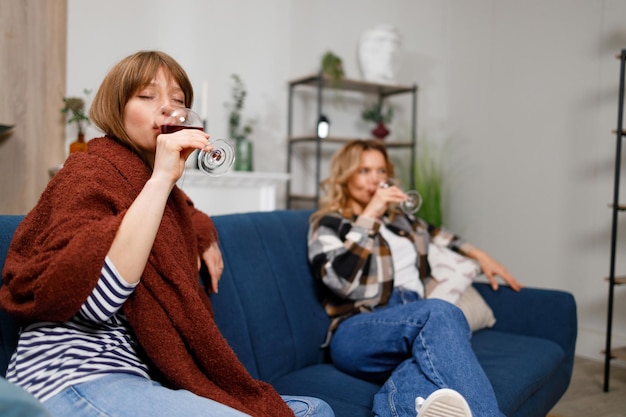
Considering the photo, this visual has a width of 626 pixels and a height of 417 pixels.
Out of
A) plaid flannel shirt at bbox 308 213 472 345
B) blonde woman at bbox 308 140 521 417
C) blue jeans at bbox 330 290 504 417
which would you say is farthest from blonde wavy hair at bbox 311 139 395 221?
blue jeans at bbox 330 290 504 417

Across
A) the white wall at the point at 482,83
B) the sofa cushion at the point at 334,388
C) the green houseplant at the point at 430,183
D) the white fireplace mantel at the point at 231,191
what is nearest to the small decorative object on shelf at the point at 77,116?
the white wall at the point at 482,83

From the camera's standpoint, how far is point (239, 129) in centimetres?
374

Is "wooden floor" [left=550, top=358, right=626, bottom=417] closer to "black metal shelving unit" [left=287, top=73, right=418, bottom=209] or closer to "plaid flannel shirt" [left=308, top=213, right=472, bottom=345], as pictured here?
"plaid flannel shirt" [left=308, top=213, right=472, bottom=345]

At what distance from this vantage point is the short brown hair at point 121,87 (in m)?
1.27

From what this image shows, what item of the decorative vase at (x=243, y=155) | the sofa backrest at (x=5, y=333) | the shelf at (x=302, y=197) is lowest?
the sofa backrest at (x=5, y=333)

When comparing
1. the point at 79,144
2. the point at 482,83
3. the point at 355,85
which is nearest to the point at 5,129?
the point at 79,144

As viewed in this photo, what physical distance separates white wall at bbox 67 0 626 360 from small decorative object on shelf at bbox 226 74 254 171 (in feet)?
0.20

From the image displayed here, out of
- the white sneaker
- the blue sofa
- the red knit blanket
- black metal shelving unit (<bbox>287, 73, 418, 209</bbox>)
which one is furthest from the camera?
black metal shelving unit (<bbox>287, 73, 418, 209</bbox>)

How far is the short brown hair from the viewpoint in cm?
127

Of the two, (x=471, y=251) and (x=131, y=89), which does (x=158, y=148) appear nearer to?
(x=131, y=89)

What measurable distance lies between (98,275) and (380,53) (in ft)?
10.9

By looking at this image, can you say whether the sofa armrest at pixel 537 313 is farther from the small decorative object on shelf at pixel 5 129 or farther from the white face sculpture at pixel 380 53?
the small decorative object on shelf at pixel 5 129

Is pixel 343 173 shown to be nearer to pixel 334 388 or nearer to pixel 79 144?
pixel 334 388

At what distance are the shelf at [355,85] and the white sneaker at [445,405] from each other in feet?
8.48
